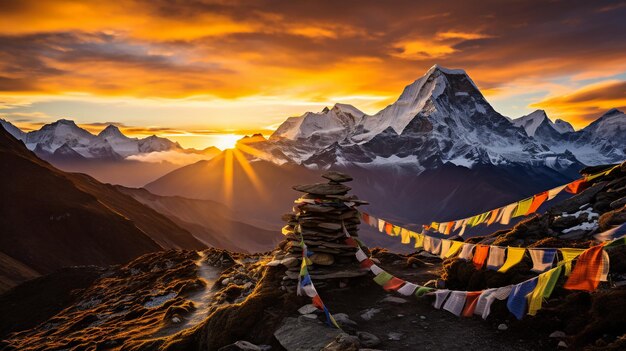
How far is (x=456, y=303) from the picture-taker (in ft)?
50.6

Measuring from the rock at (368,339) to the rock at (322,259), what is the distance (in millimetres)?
A: 6351

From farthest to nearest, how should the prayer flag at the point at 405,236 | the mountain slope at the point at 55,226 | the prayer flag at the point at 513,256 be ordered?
1. the mountain slope at the point at 55,226
2. the prayer flag at the point at 405,236
3. the prayer flag at the point at 513,256

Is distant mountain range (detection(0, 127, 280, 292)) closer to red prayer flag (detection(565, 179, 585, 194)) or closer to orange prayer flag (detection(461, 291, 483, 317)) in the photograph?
orange prayer flag (detection(461, 291, 483, 317))

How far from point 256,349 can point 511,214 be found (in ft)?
40.2

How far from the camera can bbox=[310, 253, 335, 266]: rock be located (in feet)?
69.3

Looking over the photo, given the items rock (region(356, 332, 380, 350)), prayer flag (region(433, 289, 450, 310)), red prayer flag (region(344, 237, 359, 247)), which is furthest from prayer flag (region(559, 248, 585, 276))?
red prayer flag (region(344, 237, 359, 247))

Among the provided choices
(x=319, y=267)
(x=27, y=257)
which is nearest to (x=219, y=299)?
(x=319, y=267)

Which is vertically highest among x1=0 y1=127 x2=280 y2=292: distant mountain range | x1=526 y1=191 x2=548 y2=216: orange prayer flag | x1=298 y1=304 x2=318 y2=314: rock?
x1=526 y1=191 x2=548 y2=216: orange prayer flag

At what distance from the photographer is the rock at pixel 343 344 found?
1264cm

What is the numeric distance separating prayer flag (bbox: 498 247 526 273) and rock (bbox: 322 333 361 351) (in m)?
6.01

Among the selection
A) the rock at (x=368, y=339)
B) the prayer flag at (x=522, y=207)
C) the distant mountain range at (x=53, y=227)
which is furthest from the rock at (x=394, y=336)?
the distant mountain range at (x=53, y=227)

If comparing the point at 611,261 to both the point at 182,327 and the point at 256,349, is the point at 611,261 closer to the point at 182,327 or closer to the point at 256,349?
the point at 256,349

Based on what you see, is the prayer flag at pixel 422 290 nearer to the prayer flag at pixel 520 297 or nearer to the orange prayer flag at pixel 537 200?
the prayer flag at pixel 520 297

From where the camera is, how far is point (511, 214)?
1841cm
